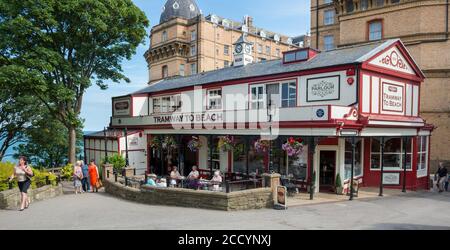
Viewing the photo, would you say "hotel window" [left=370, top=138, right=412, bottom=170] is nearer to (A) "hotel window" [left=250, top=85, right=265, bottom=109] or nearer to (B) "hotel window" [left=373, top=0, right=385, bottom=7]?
(A) "hotel window" [left=250, top=85, right=265, bottom=109]

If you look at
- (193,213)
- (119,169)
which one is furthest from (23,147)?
(193,213)

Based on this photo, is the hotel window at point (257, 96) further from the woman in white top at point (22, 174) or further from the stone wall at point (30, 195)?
the woman in white top at point (22, 174)

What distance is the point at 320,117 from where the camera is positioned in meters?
15.0

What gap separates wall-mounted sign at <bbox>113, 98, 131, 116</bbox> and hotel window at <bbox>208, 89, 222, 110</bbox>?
8293 millimetres

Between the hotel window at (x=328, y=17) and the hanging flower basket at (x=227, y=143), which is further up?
the hotel window at (x=328, y=17)

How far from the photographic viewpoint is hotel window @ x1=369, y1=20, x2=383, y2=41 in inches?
1211

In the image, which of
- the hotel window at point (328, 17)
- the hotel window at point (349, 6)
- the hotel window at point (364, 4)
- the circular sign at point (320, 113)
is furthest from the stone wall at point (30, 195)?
the hotel window at point (328, 17)

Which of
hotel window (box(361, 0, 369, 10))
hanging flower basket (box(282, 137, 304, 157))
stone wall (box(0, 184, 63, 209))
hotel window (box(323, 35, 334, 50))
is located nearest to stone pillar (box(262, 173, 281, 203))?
hanging flower basket (box(282, 137, 304, 157))

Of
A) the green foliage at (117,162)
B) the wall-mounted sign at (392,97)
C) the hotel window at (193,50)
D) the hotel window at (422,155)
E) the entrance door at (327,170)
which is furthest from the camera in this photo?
the hotel window at (193,50)

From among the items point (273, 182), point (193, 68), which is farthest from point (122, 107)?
point (193, 68)

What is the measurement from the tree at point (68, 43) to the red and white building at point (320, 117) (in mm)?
5382

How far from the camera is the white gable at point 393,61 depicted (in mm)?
17294
